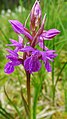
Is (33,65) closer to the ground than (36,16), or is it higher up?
closer to the ground

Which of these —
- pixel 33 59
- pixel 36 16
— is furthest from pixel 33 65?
pixel 36 16

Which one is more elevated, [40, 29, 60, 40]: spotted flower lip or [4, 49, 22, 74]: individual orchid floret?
[40, 29, 60, 40]: spotted flower lip

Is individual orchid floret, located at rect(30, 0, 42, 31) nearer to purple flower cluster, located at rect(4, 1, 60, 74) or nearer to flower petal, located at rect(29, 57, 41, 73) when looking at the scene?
purple flower cluster, located at rect(4, 1, 60, 74)

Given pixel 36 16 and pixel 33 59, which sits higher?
pixel 36 16

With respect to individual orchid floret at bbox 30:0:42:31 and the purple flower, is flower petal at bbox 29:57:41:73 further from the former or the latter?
individual orchid floret at bbox 30:0:42:31

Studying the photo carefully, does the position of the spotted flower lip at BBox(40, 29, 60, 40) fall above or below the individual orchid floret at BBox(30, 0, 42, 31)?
below

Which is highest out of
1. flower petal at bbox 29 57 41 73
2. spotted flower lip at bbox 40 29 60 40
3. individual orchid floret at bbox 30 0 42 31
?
individual orchid floret at bbox 30 0 42 31

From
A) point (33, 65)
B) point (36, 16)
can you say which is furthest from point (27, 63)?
point (36, 16)

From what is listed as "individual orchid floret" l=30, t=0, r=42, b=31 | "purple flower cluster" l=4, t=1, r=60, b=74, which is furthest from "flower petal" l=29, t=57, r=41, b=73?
"individual orchid floret" l=30, t=0, r=42, b=31

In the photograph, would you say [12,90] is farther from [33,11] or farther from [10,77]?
[33,11]

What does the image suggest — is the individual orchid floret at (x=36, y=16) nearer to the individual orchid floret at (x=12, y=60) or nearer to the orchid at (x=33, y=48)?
the orchid at (x=33, y=48)

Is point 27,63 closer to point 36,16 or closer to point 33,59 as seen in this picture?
point 33,59
